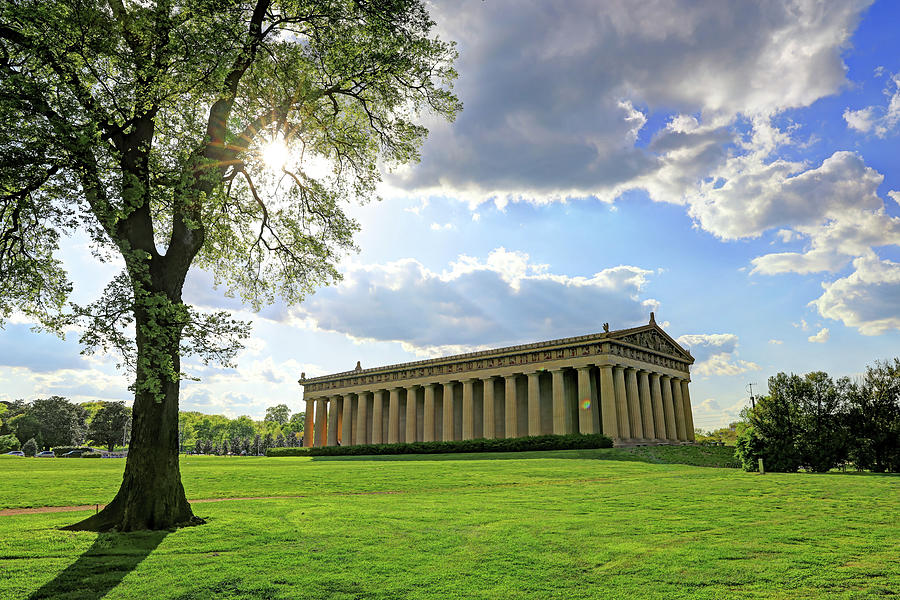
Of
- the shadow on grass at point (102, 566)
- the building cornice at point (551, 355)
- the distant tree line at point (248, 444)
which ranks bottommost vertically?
the shadow on grass at point (102, 566)

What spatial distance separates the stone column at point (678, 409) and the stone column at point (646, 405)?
26.0 ft

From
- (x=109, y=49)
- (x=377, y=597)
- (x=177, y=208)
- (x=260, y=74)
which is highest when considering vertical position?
(x=260, y=74)

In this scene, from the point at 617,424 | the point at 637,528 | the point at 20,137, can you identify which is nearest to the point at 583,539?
the point at 637,528

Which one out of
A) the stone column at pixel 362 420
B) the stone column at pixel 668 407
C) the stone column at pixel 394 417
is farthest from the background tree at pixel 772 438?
the stone column at pixel 362 420

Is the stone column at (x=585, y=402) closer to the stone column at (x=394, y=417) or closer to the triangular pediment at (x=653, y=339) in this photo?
the triangular pediment at (x=653, y=339)

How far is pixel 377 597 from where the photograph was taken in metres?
9.04

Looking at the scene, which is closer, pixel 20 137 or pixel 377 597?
pixel 377 597

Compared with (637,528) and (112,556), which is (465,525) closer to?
(637,528)

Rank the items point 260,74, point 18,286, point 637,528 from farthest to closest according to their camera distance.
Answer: point 260,74 < point 18,286 < point 637,528

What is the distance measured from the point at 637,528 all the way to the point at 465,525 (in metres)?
4.18

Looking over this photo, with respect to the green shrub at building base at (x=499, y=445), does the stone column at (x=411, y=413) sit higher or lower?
higher

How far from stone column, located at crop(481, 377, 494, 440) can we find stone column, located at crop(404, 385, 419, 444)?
998cm

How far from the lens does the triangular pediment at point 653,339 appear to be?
63.1 metres

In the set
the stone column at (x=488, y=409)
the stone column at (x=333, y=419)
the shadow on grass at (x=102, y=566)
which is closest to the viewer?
the shadow on grass at (x=102, y=566)
